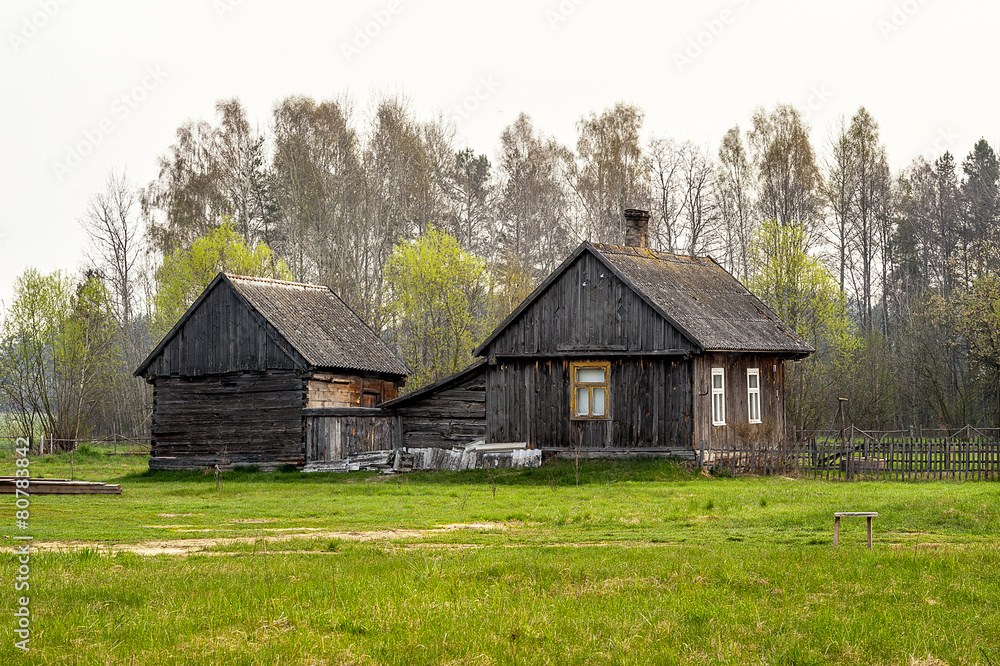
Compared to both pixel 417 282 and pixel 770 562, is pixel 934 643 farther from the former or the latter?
pixel 417 282

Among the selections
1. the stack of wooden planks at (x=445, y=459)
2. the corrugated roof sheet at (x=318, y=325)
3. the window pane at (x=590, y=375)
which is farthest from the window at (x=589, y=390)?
the corrugated roof sheet at (x=318, y=325)

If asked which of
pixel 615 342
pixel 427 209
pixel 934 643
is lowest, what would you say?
pixel 934 643

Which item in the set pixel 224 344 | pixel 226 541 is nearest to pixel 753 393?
pixel 224 344

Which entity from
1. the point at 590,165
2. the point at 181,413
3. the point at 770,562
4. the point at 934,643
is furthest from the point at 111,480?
the point at 590,165

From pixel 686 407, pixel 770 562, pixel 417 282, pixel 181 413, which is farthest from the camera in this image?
pixel 417 282

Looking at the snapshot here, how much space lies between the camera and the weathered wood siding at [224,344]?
120ft

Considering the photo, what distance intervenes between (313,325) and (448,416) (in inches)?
271

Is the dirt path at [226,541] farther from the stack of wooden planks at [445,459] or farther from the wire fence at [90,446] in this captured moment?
the wire fence at [90,446]

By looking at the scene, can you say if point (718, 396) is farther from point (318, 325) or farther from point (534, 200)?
point (534, 200)

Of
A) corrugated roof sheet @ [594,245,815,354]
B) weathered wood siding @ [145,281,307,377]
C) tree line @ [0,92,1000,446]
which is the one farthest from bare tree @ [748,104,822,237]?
weathered wood siding @ [145,281,307,377]

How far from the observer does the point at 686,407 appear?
3203 cm

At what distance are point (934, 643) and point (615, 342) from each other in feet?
77.0

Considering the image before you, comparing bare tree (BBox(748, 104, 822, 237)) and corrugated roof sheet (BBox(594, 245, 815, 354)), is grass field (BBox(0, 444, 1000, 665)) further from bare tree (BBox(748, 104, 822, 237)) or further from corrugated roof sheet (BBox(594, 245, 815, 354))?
bare tree (BBox(748, 104, 822, 237))

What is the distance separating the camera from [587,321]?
111ft
